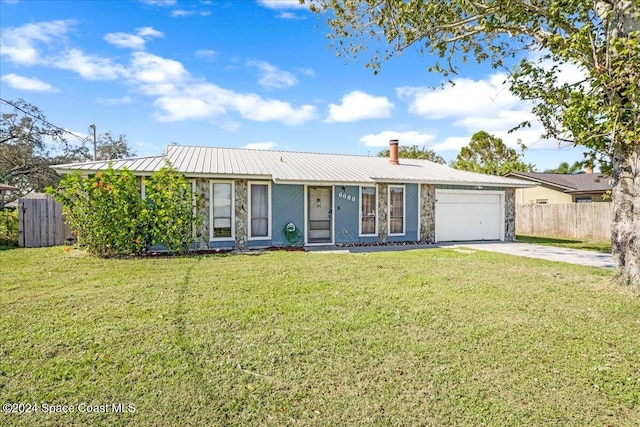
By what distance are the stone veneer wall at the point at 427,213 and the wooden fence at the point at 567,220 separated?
7555mm

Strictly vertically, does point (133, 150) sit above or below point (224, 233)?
above

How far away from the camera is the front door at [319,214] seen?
1273 centimetres

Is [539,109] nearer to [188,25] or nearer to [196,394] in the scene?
[196,394]

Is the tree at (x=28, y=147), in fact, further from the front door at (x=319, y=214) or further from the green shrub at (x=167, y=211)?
the front door at (x=319, y=214)

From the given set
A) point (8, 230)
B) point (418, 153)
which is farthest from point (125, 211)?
point (418, 153)

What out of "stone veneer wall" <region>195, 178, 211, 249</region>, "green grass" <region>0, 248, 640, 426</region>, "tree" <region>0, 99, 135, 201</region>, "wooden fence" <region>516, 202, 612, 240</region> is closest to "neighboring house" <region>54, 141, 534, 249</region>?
"stone veneer wall" <region>195, 178, 211, 249</region>

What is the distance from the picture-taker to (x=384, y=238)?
43.4 ft

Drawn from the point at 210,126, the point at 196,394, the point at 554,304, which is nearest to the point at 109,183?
the point at 196,394

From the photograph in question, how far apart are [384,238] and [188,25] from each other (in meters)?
9.81

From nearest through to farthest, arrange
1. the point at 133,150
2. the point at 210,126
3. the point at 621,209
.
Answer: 1. the point at 621,209
2. the point at 210,126
3. the point at 133,150

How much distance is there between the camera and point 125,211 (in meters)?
9.35

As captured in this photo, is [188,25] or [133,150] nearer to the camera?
[188,25]

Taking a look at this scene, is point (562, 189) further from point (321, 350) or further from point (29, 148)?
point (29, 148)

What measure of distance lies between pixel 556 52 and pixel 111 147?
32580mm
